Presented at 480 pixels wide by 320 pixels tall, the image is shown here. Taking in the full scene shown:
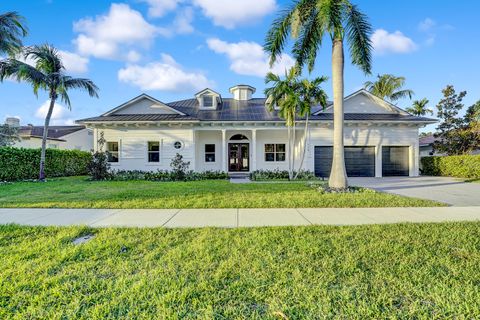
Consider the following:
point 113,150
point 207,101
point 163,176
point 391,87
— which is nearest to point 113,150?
point 113,150

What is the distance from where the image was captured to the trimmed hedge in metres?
15.5

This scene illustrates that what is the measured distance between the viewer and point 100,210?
21.3 feet

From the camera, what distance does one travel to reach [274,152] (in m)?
18.3

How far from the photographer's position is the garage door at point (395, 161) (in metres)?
17.5

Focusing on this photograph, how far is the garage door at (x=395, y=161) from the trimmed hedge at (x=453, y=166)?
8.45ft

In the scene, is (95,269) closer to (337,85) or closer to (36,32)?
(337,85)

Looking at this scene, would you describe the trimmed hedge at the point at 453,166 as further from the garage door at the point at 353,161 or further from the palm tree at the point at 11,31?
the palm tree at the point at 11,31

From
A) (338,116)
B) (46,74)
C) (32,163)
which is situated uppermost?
(46,74)

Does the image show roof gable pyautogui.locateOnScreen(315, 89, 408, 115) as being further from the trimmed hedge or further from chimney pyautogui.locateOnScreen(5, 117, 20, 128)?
chimney pyautogui.locateOnScreen(5, 117, 20, 128)

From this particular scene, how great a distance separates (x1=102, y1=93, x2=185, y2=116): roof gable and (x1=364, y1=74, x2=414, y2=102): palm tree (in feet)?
71.9

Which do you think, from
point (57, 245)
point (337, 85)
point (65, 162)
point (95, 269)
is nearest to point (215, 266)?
point (95, 269)

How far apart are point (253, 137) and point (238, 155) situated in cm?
263

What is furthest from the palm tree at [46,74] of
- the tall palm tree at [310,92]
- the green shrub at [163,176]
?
the tall palm tree at [310,92]

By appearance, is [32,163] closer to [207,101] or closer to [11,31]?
[11,31]
